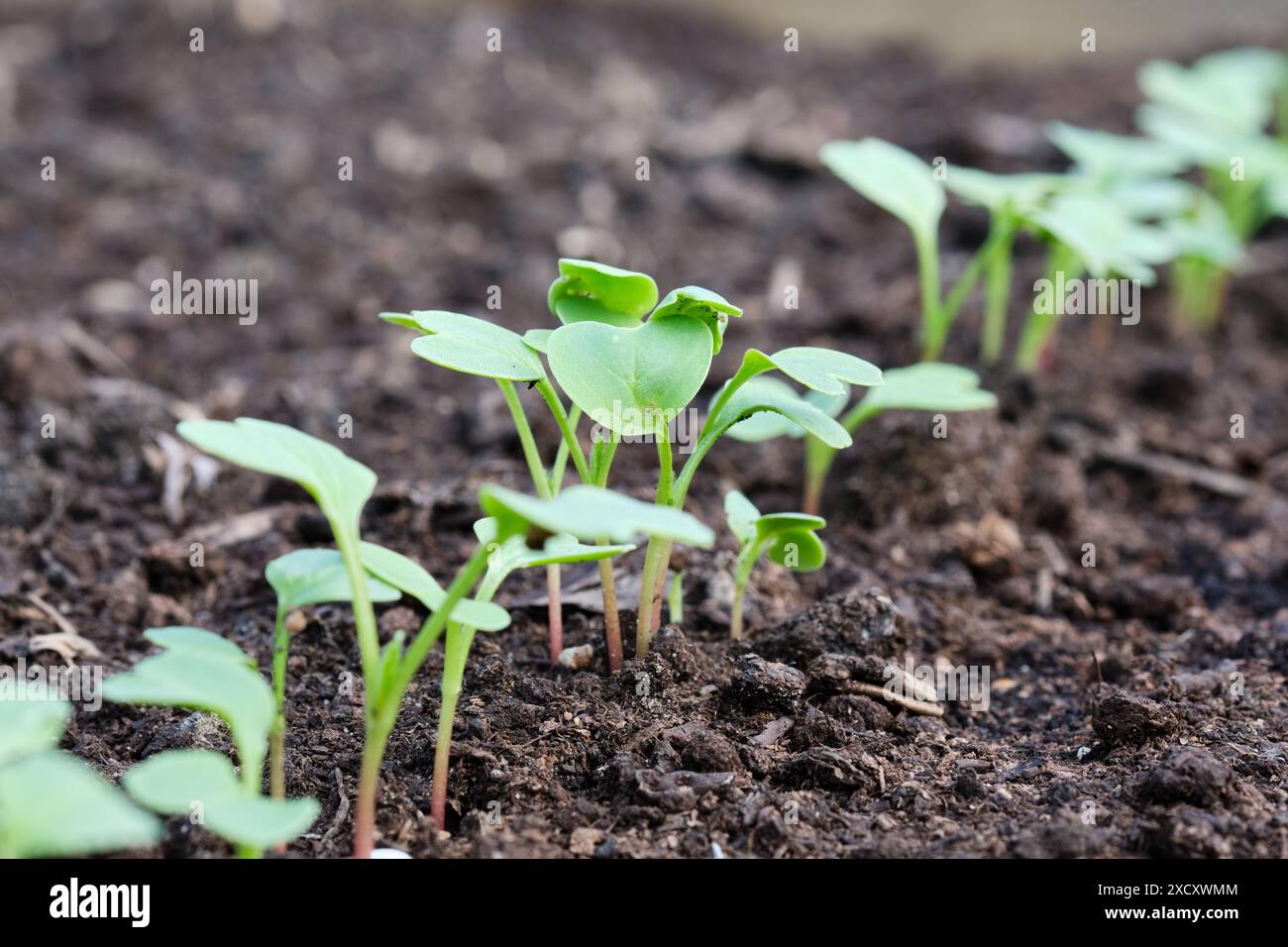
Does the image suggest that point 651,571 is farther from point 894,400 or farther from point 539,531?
point 894,400

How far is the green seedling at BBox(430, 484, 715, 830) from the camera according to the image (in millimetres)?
1028

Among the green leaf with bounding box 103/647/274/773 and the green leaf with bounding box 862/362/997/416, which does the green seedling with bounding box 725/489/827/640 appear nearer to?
the green leaf with bounding box 862/362/997/416

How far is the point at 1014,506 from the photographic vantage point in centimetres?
244

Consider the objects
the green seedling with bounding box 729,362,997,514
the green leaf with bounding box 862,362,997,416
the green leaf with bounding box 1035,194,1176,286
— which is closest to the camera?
the green seedling with bounding box 729,362,997,514

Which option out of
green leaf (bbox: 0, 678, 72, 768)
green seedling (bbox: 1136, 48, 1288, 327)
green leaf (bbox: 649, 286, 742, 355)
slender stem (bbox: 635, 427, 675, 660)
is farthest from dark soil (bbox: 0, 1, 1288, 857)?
green leaf (bbox: 649, 286, 742, 355)

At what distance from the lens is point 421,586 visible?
1.34 metres

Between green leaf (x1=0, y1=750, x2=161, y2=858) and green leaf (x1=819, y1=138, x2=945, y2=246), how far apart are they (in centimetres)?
174

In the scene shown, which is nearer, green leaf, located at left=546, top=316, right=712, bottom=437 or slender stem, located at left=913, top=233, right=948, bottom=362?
green leaf, located at left=546, top=316, right=712, bottom=437

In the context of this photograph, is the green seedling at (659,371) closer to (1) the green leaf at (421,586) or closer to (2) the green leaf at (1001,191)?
(1) the green leaf at (421,586)

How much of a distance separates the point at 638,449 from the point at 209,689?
1.46 m

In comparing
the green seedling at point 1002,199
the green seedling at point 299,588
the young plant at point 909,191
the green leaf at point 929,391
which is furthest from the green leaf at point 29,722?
the green seedling at point 1002,199
